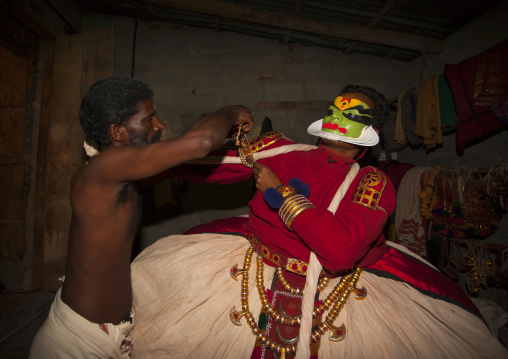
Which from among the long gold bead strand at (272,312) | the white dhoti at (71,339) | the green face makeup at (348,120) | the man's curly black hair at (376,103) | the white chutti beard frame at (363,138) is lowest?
the white dhoti at (71,339)

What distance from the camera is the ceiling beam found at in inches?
155

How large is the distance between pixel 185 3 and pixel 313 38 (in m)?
2.19

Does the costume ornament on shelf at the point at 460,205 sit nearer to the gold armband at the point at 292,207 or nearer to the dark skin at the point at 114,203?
the gold armband at the point at 292,207

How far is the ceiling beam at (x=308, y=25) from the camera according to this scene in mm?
3930

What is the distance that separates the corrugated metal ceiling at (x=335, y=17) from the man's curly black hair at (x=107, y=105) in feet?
10.3

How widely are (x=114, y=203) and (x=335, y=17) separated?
4.19 m

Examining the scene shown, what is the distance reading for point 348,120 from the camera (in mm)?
1784

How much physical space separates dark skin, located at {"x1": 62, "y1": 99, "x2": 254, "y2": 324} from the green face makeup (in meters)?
0.60

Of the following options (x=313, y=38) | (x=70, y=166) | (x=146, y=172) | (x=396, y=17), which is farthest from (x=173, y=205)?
(x=396, y=17)

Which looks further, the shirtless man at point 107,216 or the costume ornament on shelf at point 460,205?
the costume ornament on shelf at point 460,205

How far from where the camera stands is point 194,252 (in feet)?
5.97

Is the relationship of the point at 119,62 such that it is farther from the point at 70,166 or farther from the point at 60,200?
the point at 60,200

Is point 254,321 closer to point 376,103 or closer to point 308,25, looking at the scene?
point 376,103

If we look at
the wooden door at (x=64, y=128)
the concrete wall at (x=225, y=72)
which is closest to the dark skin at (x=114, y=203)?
the wooden door at (x=64, y=128)
